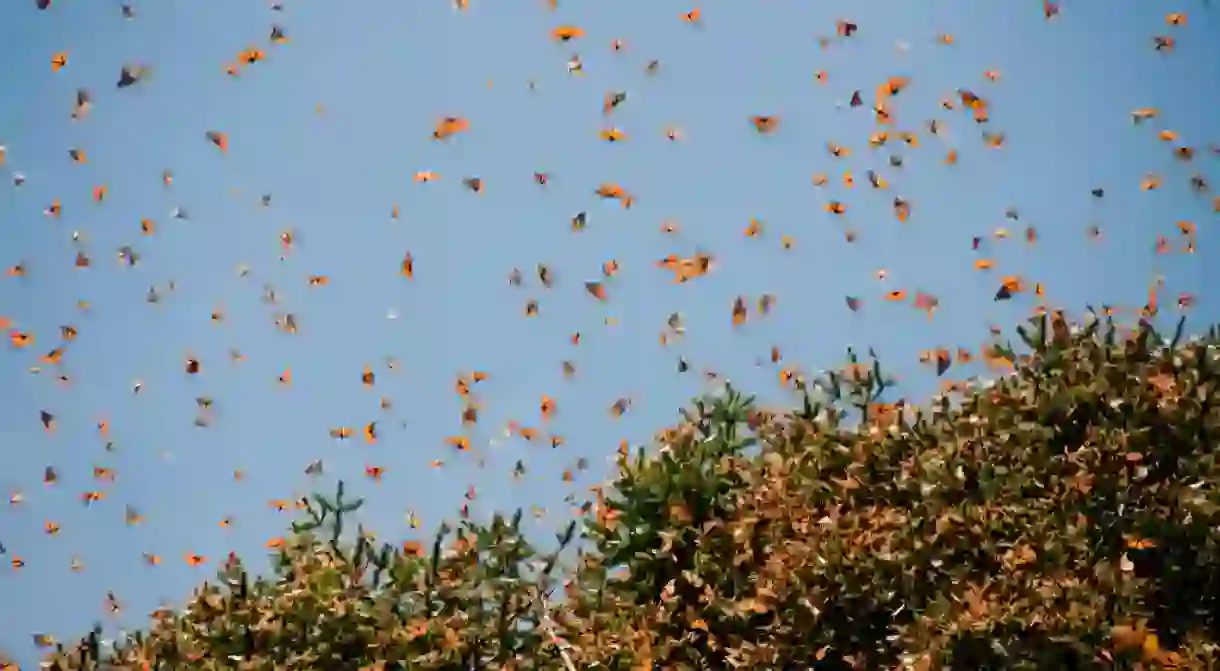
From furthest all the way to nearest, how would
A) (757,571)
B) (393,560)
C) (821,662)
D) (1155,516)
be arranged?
(393,560) → (757,571) → (821,662) → (1155,516)

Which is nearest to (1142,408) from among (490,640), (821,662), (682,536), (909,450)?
(909,450)

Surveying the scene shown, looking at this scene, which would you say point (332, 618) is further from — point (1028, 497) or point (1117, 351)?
point (1117, 351)

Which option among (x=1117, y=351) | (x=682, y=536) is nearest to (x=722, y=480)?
(x=682, y=536)

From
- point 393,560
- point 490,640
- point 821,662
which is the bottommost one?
point 821,662

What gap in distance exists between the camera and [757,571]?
76.6 feet

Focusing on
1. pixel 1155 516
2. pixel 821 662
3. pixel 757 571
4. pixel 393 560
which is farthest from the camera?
pixel 393 560

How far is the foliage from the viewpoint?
2002cm

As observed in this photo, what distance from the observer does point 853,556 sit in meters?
21.6

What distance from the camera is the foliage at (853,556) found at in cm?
2002

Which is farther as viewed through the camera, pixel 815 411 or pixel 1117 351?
pixel 815 411

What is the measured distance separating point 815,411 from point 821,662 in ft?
21.5

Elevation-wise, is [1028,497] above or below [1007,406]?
below

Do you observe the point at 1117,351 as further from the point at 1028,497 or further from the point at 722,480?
the point at 722,480

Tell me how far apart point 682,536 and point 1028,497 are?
6.15 m
